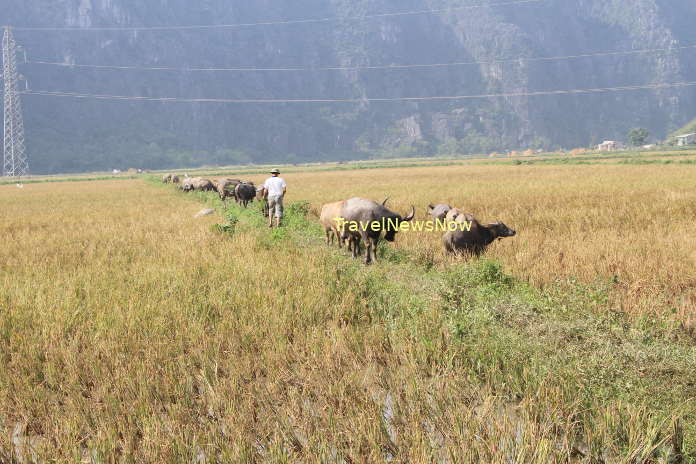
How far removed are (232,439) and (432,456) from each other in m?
1.22

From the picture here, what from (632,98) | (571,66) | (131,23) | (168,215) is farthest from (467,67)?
(168,215)

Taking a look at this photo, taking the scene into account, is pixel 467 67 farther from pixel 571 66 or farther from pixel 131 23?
pixel 131 23

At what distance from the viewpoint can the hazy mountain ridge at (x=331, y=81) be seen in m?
125

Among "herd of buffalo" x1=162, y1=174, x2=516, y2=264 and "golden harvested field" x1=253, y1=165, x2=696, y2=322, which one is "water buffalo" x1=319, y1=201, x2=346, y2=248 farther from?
"golden harvested field" x1=253, y1=165, x2=696, y2=322

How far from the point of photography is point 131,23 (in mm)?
147375

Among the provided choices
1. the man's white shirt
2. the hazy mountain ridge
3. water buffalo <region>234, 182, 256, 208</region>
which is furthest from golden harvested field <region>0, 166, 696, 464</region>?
the hazy mountain ridge

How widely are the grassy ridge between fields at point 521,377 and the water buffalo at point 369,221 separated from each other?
2.30 metres

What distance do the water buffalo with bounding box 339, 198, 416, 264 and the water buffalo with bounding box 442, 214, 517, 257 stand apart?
813 mm

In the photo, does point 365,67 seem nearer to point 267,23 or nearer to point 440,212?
point 267,23

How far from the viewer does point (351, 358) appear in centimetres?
387

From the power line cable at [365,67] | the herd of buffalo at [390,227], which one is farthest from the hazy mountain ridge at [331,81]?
the herd of buffalo at [390,227]

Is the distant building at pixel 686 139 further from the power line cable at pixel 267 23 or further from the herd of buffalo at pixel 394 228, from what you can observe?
the herd of buffalo at pixel 394 228

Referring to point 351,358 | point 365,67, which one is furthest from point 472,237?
point 365,67

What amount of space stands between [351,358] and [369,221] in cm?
429
